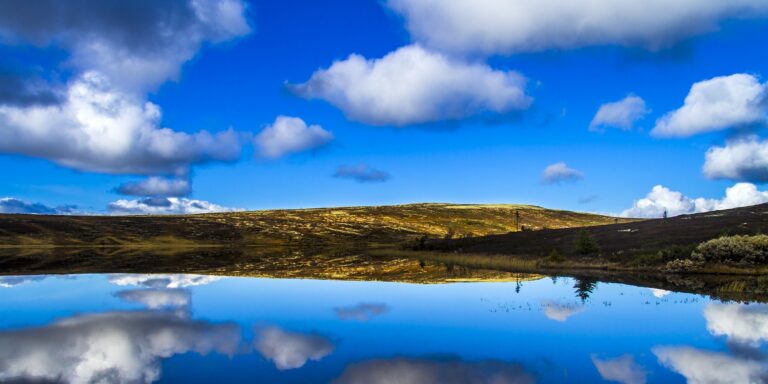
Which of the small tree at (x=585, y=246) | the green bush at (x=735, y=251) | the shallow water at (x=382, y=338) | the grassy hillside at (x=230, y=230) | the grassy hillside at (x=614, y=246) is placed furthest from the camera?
the grassy hillside at (x=230, y=230)

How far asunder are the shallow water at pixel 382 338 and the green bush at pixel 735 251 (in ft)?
45.3

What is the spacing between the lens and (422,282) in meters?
45.9

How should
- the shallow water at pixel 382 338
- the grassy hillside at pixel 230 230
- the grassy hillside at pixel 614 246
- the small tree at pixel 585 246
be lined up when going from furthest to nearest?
the grassy hillside at pixel 230 230
the small tree at pixel 585 246
the grassy hillside at pixel 614 246
the shallow water at pixel 382 338

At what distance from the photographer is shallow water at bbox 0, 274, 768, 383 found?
1576cm

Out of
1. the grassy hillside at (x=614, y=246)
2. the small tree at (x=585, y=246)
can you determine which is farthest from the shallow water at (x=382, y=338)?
the small tree at (x=585, y=246)

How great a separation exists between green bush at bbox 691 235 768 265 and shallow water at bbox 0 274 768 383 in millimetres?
13820

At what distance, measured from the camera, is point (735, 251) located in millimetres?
45094

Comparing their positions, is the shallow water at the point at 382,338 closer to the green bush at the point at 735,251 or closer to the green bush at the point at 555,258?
the green bush at the point at 735,251

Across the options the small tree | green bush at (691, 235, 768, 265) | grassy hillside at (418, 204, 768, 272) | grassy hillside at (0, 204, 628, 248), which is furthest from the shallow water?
grassy hillside at (0, 204, 628, 248)

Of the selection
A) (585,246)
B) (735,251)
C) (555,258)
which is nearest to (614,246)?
(585,246)

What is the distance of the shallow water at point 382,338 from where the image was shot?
15758 millimetres

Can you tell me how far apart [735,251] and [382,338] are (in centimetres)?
3649

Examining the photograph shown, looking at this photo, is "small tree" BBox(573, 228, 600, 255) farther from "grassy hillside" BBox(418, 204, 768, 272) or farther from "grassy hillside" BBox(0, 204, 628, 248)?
"grassy hillside" BBox(0, 204, 628, 248)

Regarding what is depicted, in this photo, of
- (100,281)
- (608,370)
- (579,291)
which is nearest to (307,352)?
(608,370)
